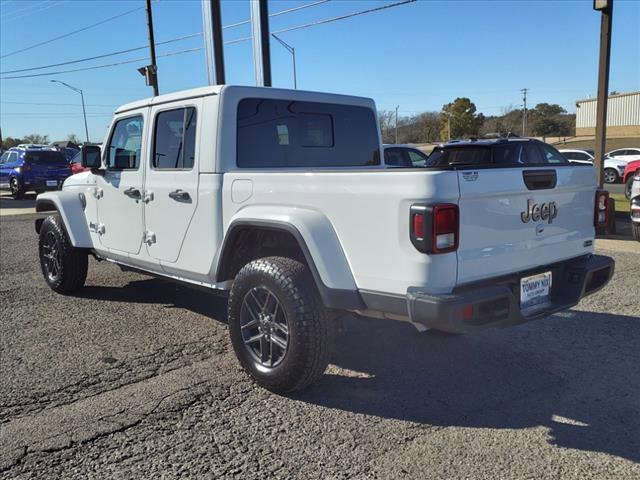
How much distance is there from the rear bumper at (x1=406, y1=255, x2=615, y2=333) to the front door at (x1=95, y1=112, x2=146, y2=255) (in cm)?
286

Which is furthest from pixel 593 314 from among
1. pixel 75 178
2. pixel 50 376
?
pixel 75 178

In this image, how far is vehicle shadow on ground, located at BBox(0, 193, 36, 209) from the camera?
59.9 ft

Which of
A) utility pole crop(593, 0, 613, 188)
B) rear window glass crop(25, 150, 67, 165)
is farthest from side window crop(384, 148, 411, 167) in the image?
rear window glass crop(25, 150, 67, 165)

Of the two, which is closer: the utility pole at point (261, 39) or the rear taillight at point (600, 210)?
the rear taillight at point (600, 210)

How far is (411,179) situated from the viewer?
9.77 feet

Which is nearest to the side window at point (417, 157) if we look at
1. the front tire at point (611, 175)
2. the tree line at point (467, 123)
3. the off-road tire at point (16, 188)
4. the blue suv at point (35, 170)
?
the blue suv at point (35, 170)

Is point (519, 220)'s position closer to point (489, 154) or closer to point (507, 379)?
point (507, 379)

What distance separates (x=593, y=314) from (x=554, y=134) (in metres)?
78.2

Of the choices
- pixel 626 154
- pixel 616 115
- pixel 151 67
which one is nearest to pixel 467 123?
pixel 616 115

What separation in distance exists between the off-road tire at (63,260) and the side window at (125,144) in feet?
3.81

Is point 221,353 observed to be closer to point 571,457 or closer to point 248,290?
point 248,290

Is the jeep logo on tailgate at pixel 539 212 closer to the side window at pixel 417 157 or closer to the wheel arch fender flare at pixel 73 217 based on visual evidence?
the wheel arch fender flare at pixel 73 217

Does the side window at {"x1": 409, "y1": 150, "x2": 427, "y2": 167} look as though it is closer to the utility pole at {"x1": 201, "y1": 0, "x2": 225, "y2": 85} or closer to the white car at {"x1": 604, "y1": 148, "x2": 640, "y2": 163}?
the utility pole at {"x1": 201, "y1": 0, "x2": 225, "y2": 85}

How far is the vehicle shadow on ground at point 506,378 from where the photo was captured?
331cm
